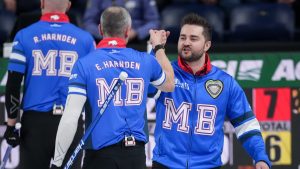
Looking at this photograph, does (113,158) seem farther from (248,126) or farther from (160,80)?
(248,126)

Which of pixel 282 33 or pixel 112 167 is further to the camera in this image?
pixel 282 33

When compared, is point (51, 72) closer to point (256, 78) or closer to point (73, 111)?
point (73, 111)

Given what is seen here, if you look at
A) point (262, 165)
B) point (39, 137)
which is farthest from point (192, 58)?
point (39, 137)

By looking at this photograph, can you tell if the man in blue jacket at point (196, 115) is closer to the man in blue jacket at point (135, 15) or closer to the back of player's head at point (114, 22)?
the back of player's head at point (114, 22)

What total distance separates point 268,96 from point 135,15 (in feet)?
6.50

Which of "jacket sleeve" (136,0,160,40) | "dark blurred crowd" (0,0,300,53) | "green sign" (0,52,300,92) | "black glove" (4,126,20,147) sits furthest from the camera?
"jacket sleeve" (136,0,160,40)

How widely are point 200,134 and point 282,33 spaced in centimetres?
390

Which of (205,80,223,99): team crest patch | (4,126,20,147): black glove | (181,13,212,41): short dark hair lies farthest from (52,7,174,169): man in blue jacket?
(4,126,20,147): black glove

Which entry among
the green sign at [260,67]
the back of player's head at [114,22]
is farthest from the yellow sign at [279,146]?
the back of player's head at [114,22]

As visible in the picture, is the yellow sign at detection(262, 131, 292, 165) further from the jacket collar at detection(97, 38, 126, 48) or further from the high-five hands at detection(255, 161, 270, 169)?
the jacket collar at detection(97, 38, 126, 48)

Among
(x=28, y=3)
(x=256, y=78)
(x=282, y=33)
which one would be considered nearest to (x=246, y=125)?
(x=256, y=78)

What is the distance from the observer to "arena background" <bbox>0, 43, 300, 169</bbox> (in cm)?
927

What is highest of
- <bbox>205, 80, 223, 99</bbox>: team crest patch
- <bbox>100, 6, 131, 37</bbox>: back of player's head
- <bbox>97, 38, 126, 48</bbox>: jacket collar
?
<bbox>100, 6, 131, 37</bbox>: back of player's head

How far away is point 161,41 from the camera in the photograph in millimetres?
6367
